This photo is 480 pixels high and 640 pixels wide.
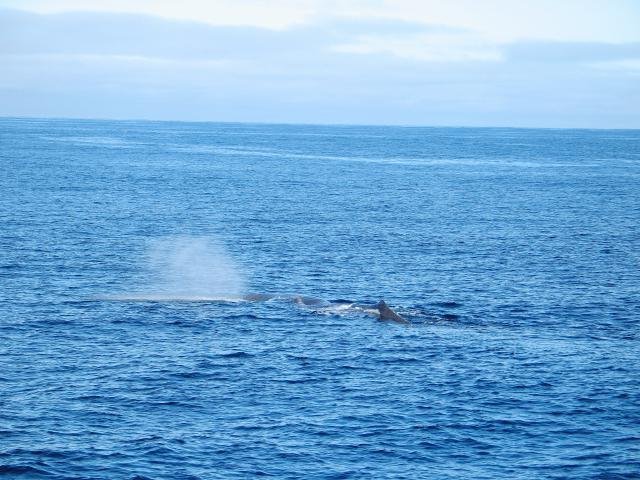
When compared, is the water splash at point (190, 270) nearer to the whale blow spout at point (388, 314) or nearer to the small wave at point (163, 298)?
the small wave at point (163, 298)

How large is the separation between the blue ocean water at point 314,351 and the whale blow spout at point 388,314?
113cm

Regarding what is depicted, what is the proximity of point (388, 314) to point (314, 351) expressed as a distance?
10186 mm

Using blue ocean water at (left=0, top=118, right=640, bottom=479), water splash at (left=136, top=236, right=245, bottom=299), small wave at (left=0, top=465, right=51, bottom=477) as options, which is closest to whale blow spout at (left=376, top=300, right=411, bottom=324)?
blue ocean water at (left=0, top=118, right=640, bottom=479)

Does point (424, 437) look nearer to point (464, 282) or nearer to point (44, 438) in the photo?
point (44, 438)

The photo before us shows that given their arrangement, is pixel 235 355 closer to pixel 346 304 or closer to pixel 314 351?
pixel 314 351

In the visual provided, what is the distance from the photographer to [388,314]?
219ft

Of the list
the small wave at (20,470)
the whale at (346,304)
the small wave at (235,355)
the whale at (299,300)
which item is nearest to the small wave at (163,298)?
the whale at (299,300)

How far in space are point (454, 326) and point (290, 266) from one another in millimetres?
27136

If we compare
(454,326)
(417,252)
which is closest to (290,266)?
(417,252)

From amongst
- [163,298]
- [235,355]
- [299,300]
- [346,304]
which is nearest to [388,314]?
[346,304]

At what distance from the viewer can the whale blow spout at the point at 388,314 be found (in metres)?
66.2

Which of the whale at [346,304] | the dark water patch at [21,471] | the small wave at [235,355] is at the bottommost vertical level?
the dark water patch at [21,471]

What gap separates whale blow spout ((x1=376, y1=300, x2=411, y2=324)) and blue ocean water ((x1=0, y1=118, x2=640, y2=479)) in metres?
1.13

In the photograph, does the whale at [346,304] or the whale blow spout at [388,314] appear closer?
the whale blow spout at [388,314]
